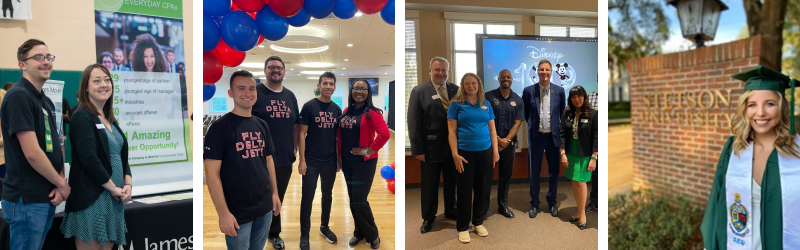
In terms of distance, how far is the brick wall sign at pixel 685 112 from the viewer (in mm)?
1701

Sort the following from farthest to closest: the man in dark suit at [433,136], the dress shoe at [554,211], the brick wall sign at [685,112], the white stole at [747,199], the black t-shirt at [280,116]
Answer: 1. the dress shoe at [554,211]
2. the man in dark suit at [433,136]
3. the black t-shirt at [280,116]
4. the brick wall sign at [685,112]
5. the white stole at [747,199]

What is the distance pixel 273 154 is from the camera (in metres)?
1.84

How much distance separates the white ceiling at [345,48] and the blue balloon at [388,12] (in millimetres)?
24

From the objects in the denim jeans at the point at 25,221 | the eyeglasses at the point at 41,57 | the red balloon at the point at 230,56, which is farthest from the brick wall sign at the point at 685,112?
the denim jeans at the point at 25,221

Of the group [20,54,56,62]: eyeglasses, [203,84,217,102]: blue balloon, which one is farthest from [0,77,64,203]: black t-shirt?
[203,84,217,102]: blue balloon

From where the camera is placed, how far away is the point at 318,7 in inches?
72.2

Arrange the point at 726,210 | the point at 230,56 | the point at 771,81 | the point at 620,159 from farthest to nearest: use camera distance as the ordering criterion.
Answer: the point at 620,159, the point at 230,56, the point at 726,210, the point at 771,81

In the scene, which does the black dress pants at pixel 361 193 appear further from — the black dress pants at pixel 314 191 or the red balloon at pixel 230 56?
the red balloon at pixel 230 56

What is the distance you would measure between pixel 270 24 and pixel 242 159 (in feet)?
2.36

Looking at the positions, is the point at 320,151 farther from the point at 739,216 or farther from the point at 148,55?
the point at 739,216

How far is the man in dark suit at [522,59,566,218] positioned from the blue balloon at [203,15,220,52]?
1.81 m

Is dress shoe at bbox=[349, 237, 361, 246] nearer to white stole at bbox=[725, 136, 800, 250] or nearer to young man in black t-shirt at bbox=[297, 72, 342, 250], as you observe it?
young man in black t-shirt at bbox=[297, 72, 342, 250]

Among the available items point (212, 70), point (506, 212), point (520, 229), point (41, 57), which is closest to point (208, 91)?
point (212, 70)

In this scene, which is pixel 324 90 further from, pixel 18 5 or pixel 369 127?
pixel 18 5
